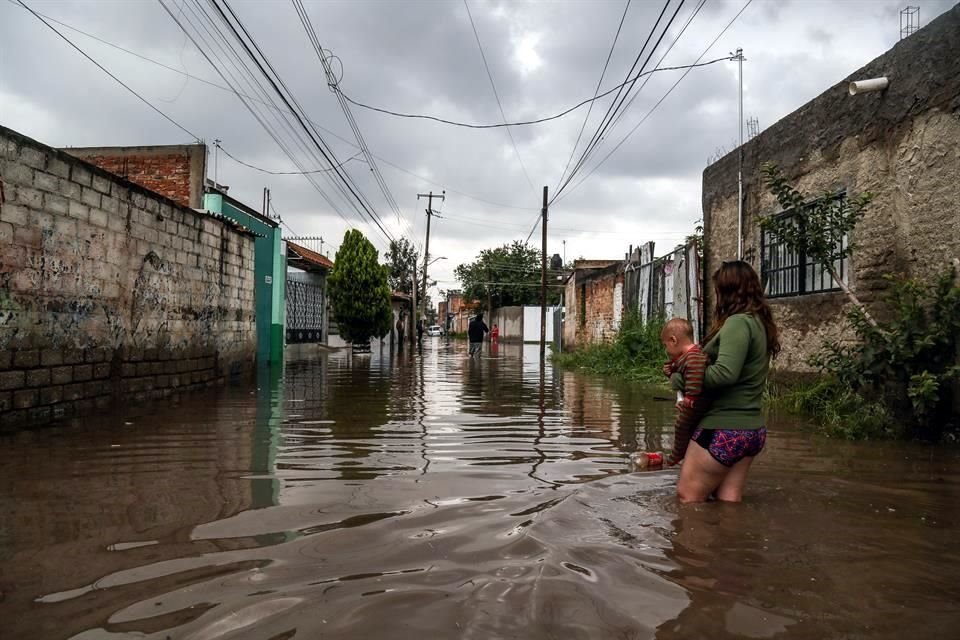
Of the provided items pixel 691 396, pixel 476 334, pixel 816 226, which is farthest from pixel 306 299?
pixel 691 396

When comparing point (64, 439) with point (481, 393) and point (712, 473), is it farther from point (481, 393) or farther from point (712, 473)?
point (481, 393)

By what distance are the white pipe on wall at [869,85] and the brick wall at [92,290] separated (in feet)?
27.0

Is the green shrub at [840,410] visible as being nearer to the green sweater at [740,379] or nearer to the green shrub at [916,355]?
the green shrub at [916,355]

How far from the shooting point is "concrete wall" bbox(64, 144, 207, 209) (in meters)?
13.4

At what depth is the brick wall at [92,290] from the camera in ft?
20.5

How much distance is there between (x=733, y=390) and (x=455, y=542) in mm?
1545

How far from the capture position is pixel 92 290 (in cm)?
749

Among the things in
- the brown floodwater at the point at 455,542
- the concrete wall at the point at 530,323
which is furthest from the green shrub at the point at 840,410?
the concrete wall at the point at 530,323

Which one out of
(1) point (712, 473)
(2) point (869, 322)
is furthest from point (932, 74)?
(1) point (712, 473)

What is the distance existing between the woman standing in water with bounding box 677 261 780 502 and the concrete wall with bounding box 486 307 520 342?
44.5 meters

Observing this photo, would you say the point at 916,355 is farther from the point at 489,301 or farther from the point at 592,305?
the point at 489,301

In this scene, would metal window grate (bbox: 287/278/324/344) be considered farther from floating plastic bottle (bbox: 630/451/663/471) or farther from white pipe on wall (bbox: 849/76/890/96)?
floating plastic bottle (bbox: 630/451/663/471)

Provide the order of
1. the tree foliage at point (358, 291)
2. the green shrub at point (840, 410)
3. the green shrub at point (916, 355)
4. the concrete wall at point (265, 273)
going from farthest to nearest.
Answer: the tree foliage at point (358, 291)
the concrete wall at point (265, 273)
the green shrub at point (840, 410)
the green shrub at point (916, 355)

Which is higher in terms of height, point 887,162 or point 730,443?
point 887,162
